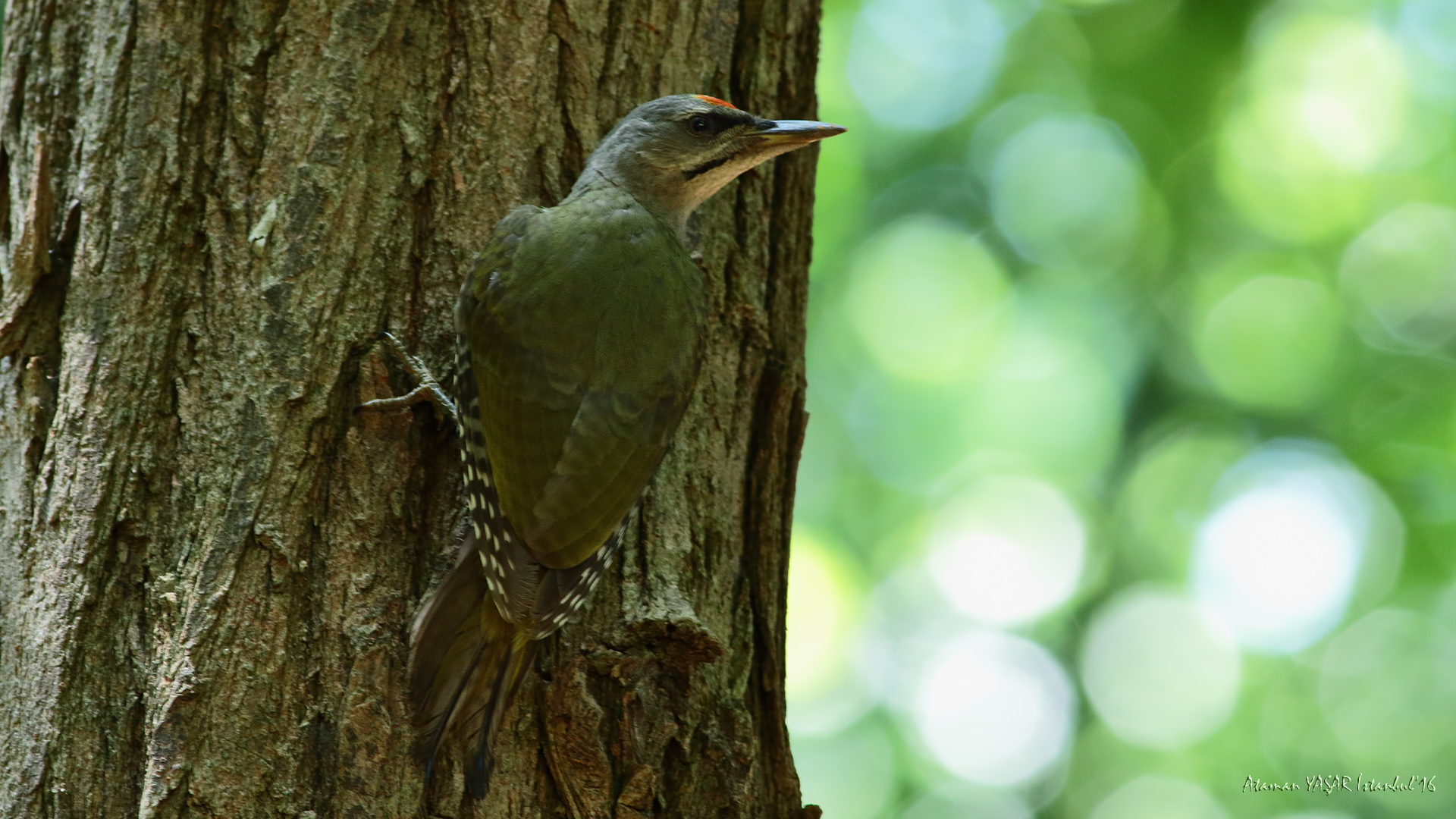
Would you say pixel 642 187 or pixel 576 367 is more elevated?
pixel 642 187

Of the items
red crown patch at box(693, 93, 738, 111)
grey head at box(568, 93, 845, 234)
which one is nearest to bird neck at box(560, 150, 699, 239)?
grey head at box(568, 93, 845, 234)

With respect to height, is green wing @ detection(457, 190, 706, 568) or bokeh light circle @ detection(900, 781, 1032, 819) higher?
green wing @ detection(457, 190, 706, 568)

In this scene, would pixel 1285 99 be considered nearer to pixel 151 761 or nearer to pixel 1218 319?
pixel 1218 319

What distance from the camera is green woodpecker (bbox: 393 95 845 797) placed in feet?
7.16

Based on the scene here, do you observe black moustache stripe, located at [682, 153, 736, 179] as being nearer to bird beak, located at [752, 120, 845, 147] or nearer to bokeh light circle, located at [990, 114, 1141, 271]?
bird beak, located at [752, 120, 845, 147]

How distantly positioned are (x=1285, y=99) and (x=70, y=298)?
790 cm

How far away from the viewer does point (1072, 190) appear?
327 inches

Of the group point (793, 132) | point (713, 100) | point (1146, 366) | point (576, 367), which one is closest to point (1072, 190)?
point (1146, 366)

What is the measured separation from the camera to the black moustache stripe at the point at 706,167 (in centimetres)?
285

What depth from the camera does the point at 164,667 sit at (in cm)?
204

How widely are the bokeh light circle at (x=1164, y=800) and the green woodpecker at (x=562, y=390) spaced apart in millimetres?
6735

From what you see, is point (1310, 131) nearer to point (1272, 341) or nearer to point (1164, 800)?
point (1272, 341)

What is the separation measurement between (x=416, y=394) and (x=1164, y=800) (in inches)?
291

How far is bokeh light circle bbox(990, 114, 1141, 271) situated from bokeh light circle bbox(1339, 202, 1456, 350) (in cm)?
155
